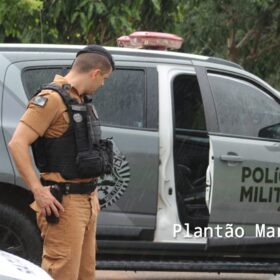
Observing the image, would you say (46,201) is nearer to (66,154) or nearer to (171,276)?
(66,154)

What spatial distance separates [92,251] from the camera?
4.30m

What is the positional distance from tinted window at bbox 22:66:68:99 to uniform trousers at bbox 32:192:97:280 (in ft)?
4.31

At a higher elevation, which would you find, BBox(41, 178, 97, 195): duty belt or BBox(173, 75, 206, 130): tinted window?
BBox(173, 75, 206, 130): tinted window

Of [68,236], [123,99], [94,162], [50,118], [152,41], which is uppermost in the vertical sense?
[152,41]

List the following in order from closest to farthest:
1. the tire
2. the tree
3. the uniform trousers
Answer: the uniform trousers, the tire, the tree

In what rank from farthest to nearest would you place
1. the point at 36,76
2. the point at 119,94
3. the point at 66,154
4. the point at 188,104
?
the point at 188,104, the point at 119,94, the point at 36,76, the point at 66,154

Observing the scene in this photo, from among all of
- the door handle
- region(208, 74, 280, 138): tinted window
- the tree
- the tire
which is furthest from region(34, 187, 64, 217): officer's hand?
the tree

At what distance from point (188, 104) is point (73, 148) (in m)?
1.65

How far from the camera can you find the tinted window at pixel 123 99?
5.34m

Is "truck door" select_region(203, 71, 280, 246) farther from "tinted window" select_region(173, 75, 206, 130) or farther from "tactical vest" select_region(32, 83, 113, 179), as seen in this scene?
"tactical vest" select_region(32, 83, 113, 179)

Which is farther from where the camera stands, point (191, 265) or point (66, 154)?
point (191, 265)

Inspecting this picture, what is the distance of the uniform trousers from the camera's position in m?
4.07

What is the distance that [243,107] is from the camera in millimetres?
5570

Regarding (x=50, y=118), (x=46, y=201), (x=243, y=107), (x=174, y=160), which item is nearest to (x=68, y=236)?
(x=46, y=201)
